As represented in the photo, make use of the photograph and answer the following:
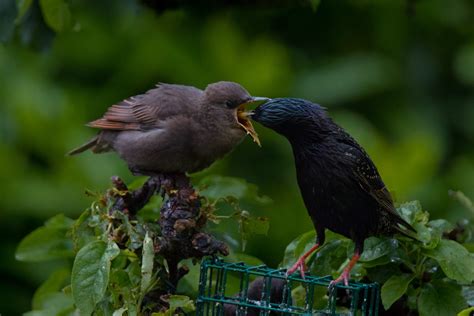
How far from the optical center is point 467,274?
3.79 metres

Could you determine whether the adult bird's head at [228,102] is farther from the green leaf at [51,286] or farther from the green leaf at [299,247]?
the green leaf at [51,286]

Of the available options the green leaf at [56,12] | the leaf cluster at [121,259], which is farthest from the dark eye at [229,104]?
the green leaf at [56,12]

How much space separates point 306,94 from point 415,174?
40.1 inches

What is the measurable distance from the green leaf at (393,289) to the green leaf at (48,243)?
1.32 meters

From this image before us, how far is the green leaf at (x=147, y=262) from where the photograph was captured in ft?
12.1

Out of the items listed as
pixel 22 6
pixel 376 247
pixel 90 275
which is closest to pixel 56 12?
pixel 22 6

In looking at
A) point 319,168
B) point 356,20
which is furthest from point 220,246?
point 356,20

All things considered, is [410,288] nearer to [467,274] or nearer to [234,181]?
[467,274]

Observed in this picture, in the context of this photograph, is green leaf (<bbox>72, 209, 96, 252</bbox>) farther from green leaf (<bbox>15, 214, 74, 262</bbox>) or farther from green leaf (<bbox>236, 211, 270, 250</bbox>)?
green leaf (<bbox>236, 211, 270, 250</bbox>)

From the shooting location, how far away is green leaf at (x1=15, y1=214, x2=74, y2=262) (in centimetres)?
447

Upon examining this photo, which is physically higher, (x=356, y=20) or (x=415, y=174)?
(x=356, y=20)

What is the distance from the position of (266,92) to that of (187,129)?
2.63 m

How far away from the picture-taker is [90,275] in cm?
366

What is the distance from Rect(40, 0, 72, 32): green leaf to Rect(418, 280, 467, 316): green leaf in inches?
72.6
